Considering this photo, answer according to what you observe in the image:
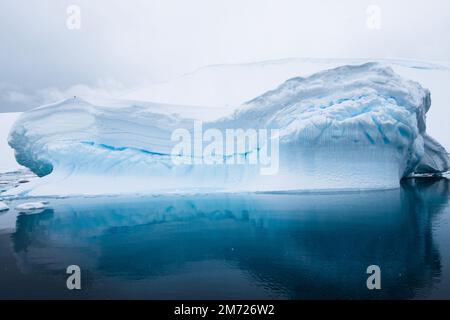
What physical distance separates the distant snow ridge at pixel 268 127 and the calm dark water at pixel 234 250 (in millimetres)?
2159

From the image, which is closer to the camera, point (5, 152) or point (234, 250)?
point (234, 250)

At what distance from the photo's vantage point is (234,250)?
4762mm

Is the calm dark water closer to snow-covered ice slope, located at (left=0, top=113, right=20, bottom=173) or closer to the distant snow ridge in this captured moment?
the distant snow ridge

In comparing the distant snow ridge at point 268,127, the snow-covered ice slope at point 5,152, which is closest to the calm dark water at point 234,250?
the distant snow ridge at point 268,127

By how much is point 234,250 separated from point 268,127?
22.7ft

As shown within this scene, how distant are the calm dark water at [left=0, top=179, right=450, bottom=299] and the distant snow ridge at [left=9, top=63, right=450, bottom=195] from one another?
2.16 meters

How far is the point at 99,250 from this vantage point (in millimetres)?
4977

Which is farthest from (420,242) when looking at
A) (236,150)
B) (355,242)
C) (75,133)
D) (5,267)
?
(75,133)

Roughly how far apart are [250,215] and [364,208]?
2405 mm

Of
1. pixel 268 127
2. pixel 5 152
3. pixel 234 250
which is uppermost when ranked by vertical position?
→ pixel 268 127

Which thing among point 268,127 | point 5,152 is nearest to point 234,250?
point 268,127

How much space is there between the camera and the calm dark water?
3.52 metres

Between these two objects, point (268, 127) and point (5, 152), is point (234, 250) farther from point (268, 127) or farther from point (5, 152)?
point (5, 152)

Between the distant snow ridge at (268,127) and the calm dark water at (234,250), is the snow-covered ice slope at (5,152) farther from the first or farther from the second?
the calm dark water at (234,250)
